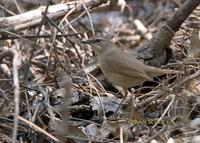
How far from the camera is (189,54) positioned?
217 inches

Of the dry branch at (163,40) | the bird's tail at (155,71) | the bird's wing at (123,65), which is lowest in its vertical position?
the bird's tail at (155,71)

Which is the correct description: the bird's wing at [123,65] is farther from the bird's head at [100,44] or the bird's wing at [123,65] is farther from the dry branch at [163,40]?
the dry branch at [163,40]

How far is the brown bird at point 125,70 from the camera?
532 centimetres

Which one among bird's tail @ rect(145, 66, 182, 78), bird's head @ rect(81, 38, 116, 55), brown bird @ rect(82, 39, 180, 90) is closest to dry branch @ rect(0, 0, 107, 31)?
bird's head @ rect(81, 38, 116, 55)

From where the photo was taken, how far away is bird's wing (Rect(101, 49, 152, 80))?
5340 millimetres

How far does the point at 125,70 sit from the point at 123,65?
6 cm

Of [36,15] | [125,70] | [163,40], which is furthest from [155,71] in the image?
[36,15]

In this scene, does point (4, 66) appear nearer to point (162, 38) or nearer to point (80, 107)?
point (80, 107)

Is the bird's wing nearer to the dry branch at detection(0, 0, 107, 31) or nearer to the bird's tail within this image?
the bird's tail

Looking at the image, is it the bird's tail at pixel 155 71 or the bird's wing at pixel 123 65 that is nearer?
the bird's tail at pixel 155 71

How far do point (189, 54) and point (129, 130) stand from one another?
1503 mm

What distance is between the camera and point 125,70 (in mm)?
5438

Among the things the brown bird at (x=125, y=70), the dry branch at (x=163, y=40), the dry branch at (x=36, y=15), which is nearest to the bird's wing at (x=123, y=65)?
the brown bird at (x=125, y=70)

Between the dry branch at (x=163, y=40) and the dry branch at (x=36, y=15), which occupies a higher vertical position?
the dry branch at (x=36, y=15)
